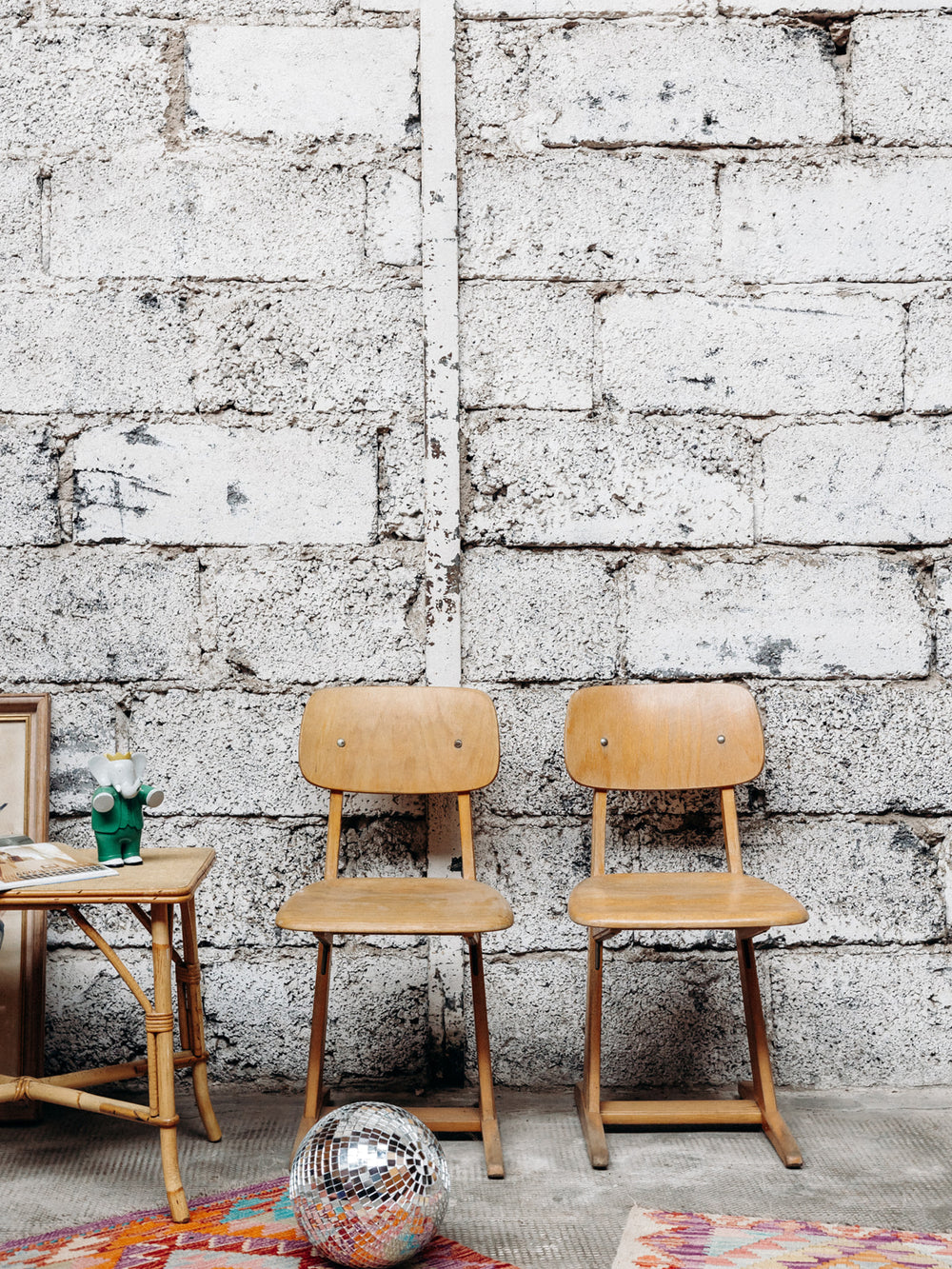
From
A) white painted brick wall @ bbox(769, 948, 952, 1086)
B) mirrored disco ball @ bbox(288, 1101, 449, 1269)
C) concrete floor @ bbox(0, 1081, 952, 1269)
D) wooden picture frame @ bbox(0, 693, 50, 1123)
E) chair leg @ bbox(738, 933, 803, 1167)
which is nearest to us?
mirrored disco ball @ bbox(288, 1101, 449, 1269)

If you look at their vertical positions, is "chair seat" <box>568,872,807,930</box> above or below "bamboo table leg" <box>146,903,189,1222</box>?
above

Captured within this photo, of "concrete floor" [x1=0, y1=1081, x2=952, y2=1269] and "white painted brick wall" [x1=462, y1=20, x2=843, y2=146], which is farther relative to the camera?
"white painted brick wall" [x1=462, y1=20, x2=843, y2=146]

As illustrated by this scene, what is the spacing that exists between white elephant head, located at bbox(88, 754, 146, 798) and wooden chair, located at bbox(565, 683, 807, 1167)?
85 centimetres

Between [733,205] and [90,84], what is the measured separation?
149 centimetres

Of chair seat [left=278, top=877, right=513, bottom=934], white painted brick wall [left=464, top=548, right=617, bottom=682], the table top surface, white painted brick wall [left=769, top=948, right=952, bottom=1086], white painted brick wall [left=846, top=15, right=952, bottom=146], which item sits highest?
white painted brick wall [left=846, top=15, right=952, bottom=146]

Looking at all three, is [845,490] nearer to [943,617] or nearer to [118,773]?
[943,617]

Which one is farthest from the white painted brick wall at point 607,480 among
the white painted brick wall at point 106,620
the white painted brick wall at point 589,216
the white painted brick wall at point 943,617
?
the white painted brick wall at point 106,620

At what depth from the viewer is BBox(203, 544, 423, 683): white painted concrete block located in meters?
2.42

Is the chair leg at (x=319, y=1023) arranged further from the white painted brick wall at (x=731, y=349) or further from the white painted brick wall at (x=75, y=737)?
the white painted brick wall at (x=731, y=349)

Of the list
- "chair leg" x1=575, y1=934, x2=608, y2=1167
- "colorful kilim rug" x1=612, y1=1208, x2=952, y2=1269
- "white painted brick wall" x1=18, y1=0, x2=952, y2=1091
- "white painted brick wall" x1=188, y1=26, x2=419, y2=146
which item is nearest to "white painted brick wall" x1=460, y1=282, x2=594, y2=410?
"white painted brick wall" x1=18, y1=0, x2=952, y2=1091

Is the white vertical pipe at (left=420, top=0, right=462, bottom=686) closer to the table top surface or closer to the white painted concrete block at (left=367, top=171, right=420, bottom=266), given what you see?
the white painted concrete block at (left=367, top=171, right=420, bottom=266)

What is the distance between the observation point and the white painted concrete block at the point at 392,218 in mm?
2426

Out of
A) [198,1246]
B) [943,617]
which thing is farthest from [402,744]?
[943,617]

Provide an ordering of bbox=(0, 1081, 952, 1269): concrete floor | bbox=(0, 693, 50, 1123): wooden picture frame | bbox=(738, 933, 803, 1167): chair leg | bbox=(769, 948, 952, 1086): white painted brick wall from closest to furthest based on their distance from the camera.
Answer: bbox=(0, 1081, 952, 1269): concrete floor < bbox=(738, 933, 803, 1167): chair leg < bbox=(0, 693, 50, 1123): wooden picture frame < bbox=(769, 948, 952, 1086): white painted brick wall
